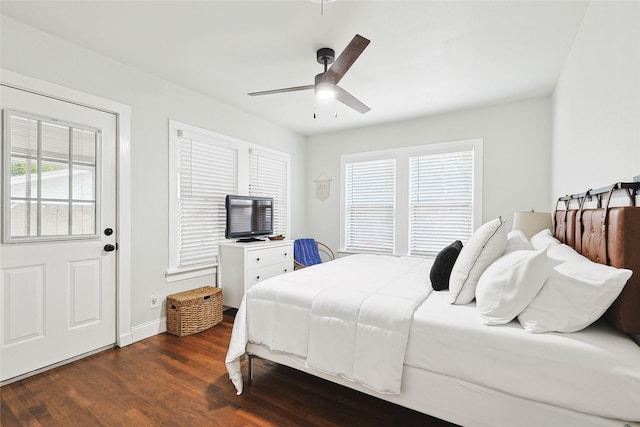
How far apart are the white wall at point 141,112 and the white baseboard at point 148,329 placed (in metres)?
0.01

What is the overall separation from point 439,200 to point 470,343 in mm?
3133

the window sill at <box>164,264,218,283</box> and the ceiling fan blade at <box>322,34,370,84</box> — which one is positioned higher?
the ceiling fan blade at <box>322,34,370,84</box>

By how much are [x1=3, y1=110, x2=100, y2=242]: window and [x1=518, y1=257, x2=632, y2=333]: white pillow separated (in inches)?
131

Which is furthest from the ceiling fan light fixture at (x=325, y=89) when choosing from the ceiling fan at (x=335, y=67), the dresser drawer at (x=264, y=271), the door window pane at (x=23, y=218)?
the door window pane at (x=23, y=218)

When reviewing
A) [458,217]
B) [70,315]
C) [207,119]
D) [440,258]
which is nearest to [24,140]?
[70,315]

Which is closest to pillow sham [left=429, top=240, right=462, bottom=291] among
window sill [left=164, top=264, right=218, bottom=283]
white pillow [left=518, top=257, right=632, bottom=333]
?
white pillow [left=518, top=257, right=632, bottom=333]

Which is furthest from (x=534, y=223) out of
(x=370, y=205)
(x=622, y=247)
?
(x=370, y=205)

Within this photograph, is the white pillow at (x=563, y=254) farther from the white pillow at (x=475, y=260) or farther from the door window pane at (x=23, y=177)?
the door window pane at (x=23, y=177)

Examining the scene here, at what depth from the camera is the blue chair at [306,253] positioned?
4.65 m

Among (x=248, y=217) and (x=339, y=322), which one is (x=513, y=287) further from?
(x=248, y=217)

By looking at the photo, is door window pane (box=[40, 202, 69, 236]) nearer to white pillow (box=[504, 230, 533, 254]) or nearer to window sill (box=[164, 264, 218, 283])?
window sill (box=[164, 264, 218, 283])

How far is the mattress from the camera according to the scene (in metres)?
1.14

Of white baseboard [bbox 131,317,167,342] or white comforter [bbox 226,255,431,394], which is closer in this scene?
white comforter [bbox 226,255,431,394]

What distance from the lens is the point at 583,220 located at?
5.89 ft
